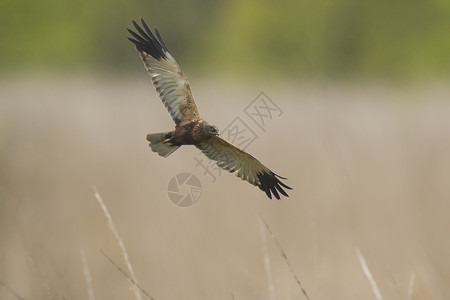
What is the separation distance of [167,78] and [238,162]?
0.91ft

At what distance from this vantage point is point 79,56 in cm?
2359

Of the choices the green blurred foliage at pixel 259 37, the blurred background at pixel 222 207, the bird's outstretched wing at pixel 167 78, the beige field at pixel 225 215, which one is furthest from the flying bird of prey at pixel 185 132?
the green blurred foliage at pixel 259 37

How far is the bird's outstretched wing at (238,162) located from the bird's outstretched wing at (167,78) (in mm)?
70

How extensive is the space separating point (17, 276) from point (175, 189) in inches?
99.2

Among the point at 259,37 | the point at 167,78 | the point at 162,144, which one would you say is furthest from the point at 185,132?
the point at 259,37

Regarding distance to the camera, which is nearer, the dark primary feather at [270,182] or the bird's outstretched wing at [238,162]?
the bird's outstretched wing at [238,162]

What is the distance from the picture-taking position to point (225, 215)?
4.37 meters

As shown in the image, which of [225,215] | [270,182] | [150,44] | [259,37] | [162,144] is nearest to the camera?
[162,144]

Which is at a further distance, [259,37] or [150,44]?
[259,37]

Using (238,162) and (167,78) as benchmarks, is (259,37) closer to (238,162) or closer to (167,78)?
(167,78)

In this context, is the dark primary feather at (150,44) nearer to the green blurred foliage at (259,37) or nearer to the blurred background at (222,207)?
the blurred background at (222,207)

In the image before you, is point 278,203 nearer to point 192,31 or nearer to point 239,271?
point 239,271

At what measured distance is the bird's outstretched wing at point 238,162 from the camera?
1398 millimetres

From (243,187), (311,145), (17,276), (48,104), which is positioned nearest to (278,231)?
(243,187)
